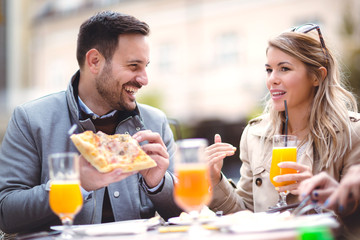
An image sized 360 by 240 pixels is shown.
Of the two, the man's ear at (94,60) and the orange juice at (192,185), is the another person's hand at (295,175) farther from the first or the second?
the man's ear at (94,60)

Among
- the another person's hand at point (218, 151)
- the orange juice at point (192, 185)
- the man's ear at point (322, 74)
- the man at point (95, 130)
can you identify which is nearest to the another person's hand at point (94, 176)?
the man at point (95, 130)

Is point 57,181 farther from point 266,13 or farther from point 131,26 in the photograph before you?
point 266,13

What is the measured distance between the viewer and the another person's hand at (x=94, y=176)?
7.20ft

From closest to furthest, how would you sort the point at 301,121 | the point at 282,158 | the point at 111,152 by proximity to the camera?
1. the point at 111,152
2. the point at 282,158
3. the point at 301,121

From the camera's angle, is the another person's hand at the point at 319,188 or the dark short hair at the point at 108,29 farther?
the dark short hair at the point at 108,29

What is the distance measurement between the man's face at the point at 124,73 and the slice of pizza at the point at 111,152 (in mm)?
831

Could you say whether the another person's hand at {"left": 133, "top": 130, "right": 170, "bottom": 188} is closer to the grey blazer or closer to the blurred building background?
the grey blazer

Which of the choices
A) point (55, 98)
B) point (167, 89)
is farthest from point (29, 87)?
point (55, 98)

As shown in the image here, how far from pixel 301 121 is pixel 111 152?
5.13ft

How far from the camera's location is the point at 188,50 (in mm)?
24188

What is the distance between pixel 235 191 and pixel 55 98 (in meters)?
1.43

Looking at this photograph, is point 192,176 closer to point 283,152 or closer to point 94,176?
point 94,176

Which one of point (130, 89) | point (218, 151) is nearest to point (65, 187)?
point (218, 151)

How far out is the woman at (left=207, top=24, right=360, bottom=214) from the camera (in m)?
2.98
